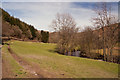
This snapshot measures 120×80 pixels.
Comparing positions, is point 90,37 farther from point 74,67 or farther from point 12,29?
point 12,29

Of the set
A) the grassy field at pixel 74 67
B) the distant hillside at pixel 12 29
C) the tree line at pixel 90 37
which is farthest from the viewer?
the distant hillside at pixel 12 29

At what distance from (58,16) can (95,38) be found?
1242 cm

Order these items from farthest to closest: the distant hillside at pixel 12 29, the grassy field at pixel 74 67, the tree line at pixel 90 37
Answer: the distant hillside at pixel 12 29
the tree line at pixel 90 37
the grassy field at pixel 74 67

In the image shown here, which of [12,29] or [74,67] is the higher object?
[12,29]

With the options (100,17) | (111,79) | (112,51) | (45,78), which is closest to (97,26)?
(100,17)

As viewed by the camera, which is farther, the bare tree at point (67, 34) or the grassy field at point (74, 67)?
the bare tree at point (67, 34)

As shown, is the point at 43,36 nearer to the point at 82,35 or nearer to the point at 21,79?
the point at 82,35

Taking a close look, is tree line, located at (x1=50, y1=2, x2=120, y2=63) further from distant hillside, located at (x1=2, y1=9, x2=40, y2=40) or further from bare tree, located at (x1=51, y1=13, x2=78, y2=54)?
distant hillside, located at (x1=2, y1=9, x2=40, y2=40)

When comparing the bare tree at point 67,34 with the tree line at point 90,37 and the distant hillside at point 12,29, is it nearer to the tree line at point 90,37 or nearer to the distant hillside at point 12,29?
the tree line at point 90,37

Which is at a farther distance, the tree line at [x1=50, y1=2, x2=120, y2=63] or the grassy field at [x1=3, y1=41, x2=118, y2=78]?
the tree line at [x1=50, y1=2, x2=120, y2=63]

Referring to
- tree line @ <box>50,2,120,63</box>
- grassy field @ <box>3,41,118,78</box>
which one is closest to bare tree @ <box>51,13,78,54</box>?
tree line @ <box>50,2,120,63</box>

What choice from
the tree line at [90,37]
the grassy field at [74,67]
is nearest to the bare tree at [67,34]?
the tree line at [90,37]

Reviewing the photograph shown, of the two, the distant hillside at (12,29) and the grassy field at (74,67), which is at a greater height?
the distant hillside at (12,29)

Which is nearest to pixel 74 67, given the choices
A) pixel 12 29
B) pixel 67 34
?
pixel 67 34
